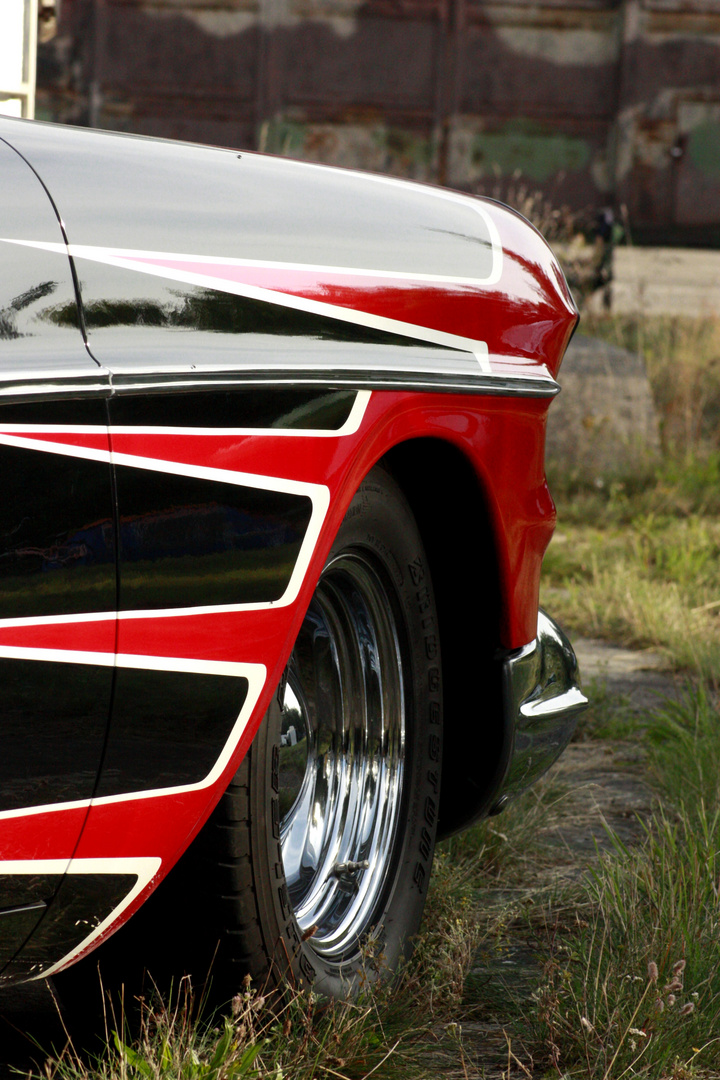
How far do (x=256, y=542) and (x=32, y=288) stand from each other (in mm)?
383

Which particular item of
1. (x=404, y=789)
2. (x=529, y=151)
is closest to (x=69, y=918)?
(x=404, y=789)

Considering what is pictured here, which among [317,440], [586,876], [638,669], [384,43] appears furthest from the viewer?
[384,43]

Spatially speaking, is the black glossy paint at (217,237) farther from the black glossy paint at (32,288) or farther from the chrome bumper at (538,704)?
the chrome bumper at (538,704)

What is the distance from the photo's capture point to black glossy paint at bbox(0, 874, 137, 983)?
1285 millimetres

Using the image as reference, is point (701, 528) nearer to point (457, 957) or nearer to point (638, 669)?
point (638, 669)

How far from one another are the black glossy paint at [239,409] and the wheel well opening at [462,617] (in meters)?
0.45

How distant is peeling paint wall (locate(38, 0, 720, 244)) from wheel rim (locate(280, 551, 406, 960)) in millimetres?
10110

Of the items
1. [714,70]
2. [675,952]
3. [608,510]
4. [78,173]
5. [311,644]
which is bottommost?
[608,510]

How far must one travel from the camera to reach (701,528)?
5570mm

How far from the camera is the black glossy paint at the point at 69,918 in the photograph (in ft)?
4.22

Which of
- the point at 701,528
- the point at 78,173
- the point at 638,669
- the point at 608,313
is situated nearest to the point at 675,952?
the point at 78,173

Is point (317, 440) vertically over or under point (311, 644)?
over

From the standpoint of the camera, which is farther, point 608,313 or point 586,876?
point 608,313

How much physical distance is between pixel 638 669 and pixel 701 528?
5.31 feet
